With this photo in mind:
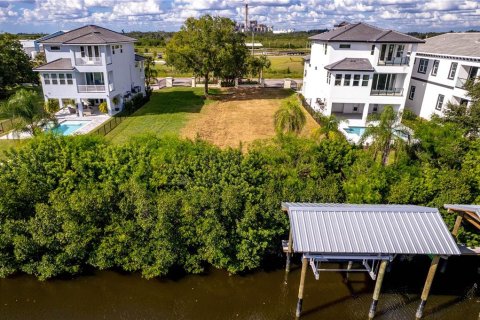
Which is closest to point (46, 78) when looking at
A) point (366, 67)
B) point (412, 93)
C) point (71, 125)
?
point (71, 125)

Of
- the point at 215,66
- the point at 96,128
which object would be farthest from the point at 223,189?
the point at 215,66

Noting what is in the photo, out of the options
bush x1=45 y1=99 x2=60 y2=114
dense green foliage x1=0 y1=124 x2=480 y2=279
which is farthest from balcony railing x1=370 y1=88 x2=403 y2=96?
bush x1=45 y1=99 x2=60 y2=114

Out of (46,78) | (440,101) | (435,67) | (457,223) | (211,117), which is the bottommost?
(211,117)

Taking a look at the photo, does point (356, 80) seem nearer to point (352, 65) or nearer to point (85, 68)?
point (352, 65)

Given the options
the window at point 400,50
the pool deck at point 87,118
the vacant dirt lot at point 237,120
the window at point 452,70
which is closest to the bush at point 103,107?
the pool deck at point 87,118

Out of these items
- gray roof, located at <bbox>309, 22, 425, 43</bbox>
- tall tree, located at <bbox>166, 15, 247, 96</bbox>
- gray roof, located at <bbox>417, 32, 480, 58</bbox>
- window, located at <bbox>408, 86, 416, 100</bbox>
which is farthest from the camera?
tall tree, located at <bbox>166, 15, 247, 96</bbox>

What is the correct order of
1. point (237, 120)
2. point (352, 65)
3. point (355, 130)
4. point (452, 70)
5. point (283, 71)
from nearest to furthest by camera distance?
point (452, 70) < point (352, 65) < point (355, 130) < point (237, 120) < point (283, 71)

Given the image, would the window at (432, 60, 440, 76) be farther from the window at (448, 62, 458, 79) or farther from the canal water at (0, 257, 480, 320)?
the canal water at (0, 257, 480, 320)
